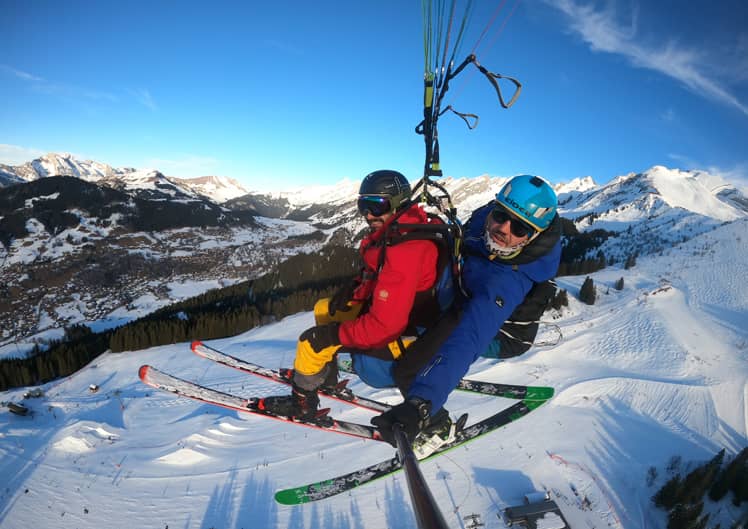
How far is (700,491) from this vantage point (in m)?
12.4

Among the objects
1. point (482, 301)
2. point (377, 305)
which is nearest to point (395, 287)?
point (377, 305)

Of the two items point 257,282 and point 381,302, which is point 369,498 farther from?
point 257,282

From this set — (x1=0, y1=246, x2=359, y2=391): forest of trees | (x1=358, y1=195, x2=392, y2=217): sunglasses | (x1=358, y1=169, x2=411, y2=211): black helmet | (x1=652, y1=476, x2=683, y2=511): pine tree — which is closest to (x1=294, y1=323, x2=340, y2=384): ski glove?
(x1=358, y1=195, x2=392, y2=217): sunglasses

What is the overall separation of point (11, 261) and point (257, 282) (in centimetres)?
10660

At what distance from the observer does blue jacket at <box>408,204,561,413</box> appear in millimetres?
3305

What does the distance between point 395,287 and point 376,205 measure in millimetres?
1305

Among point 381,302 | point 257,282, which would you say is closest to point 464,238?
point 381,302

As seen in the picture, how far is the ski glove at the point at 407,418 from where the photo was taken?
2988 mm

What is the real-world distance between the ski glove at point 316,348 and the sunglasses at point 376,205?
1573 mm

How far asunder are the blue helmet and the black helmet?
49.5 inches

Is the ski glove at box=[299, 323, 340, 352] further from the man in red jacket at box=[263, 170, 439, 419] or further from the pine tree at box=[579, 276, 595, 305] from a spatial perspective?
the pine tree at box=[579, 276, 595, 305]

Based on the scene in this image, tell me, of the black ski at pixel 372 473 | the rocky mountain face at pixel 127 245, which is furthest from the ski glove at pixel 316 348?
the rocky mountain face at pixel 127 245

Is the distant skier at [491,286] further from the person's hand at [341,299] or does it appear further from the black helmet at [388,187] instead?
the person's hand at [341,299]

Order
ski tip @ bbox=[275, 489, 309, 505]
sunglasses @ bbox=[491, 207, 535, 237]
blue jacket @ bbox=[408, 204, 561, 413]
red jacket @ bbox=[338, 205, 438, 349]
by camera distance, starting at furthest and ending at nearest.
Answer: ski tip @ bbox=[275, 489, 309, 505]
sunglasses @ bbox=[491, 207, 535, 237]
red jacket @ bbox=[338, 205, 438, 349]
blue jacket @ bbox=[408, 204, 561, 413]
